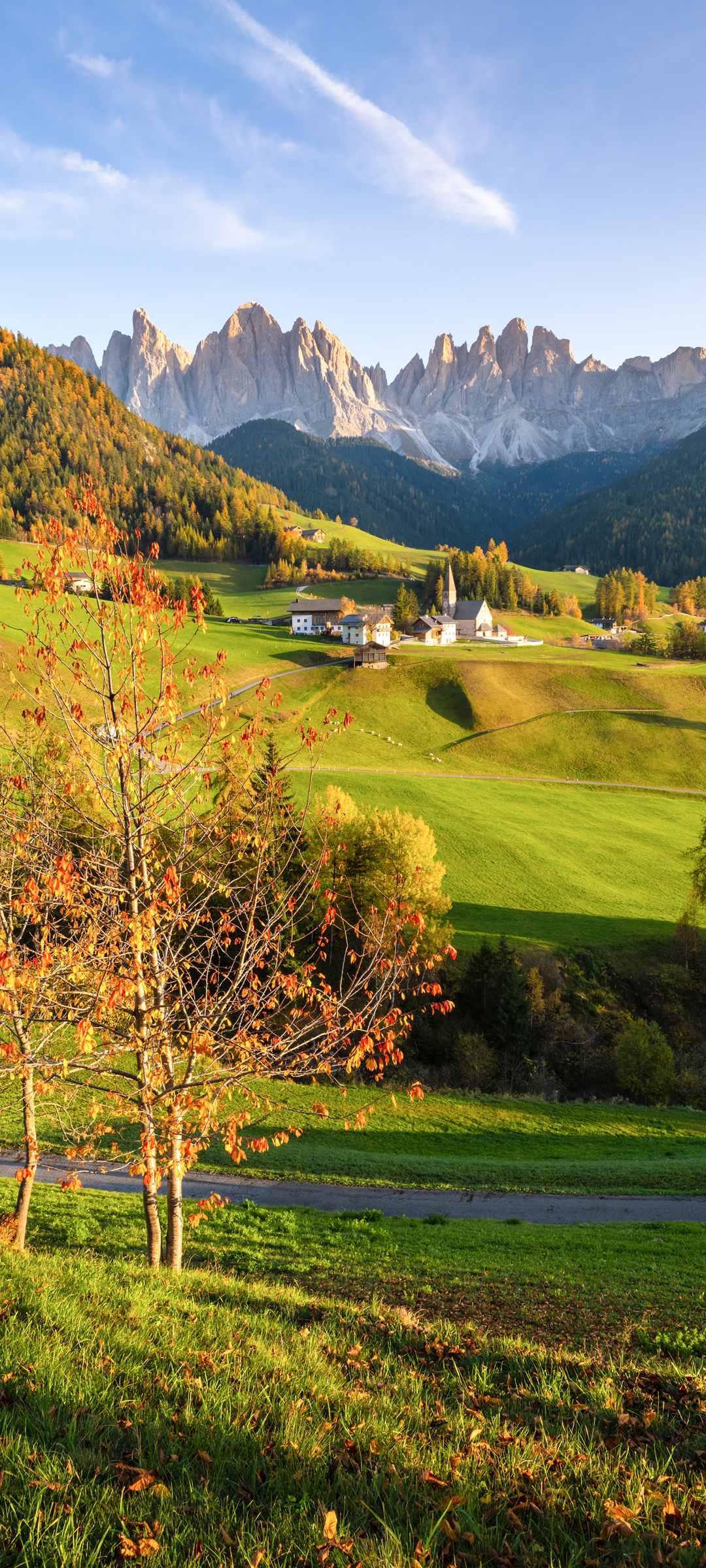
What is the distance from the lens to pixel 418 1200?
22.1 m

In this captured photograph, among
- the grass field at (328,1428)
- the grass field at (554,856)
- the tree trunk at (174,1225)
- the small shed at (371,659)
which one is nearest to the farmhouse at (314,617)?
the small shed at (371,659)

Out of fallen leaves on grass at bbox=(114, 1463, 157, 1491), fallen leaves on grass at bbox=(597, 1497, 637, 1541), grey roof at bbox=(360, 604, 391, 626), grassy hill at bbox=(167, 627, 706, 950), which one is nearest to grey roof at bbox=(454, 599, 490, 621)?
grey roof at bbox=(360, 604, 391, 626)

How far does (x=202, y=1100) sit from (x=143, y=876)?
117 inches

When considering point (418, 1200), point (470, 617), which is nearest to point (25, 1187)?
point (418, 1200)

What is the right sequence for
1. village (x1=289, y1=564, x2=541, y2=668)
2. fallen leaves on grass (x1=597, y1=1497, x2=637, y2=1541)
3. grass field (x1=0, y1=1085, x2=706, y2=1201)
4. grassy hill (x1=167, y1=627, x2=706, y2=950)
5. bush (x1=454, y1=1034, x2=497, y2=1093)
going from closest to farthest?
fallen leaves on grass (x1=597, y1=1497, x2=637, y2=1541) < grass field (x1=0, y1=1085, x2=706, y2=1201) < bush (x1=454, y1=1034, x2=497, y2=1093) < grassy hill (x1=167, y1=627, x2=706, y2=950) < village (x1=289, y1=564, x2=541, y2=668)

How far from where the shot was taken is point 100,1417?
5004 millimetres

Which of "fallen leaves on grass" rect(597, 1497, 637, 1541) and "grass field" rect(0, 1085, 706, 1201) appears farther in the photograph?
"grass field" rect(0, 1085, 706, 1201)

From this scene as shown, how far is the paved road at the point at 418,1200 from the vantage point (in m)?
21.0

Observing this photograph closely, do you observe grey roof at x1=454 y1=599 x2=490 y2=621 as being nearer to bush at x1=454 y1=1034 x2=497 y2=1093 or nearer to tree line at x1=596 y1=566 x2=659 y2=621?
tree line at x1=596 y1=566 x2=659 y2=621

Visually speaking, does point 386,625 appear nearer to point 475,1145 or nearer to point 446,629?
point 446,629

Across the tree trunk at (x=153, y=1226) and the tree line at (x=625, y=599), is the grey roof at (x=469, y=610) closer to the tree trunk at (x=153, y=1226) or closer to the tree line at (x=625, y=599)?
the tree line at (x=625, y=599)

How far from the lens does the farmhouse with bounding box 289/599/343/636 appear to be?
133250 mm

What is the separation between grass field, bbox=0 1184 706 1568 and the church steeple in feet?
484

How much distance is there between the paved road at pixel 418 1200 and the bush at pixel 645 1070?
46.7 feet
